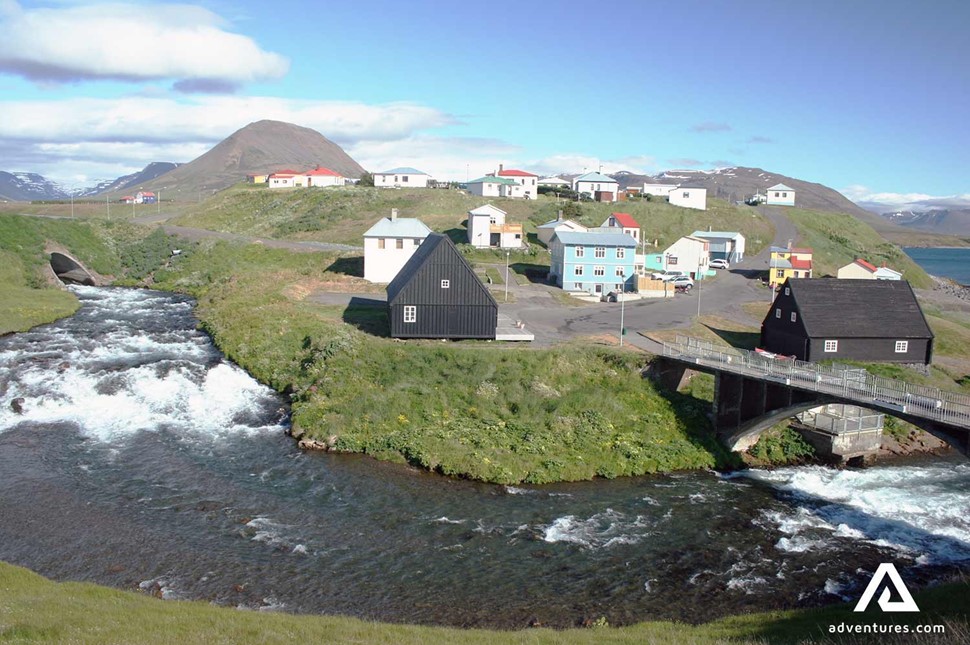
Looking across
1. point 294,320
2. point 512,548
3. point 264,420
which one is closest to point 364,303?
point 294,320

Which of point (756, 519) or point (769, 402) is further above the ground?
point (769, 402)

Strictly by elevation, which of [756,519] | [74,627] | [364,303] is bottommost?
[756,519]

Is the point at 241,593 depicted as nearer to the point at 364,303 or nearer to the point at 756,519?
the point at 756,519

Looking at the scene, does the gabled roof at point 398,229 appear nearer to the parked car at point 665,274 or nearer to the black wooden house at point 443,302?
the parked car at point 665,274

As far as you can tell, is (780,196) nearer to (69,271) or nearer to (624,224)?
(624,224)

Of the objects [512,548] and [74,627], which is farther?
[512,548]

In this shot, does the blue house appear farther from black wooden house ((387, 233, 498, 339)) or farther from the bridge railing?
the bridge railing

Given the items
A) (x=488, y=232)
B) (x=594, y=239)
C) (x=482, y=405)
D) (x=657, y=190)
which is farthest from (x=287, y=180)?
(x=482, y=405)
